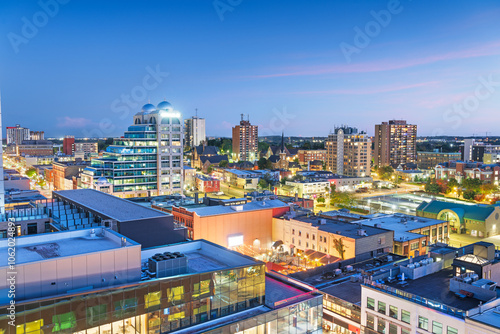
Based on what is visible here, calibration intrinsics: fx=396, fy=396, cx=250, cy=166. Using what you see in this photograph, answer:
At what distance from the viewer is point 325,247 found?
34.1m

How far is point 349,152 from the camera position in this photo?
10369 centimetres

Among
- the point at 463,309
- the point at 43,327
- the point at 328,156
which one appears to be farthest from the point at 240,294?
the point at 328,156

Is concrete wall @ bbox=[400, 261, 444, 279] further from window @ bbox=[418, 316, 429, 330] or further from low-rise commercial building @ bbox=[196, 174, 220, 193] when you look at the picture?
low-rise commercial building @ bbox=[196, 174, 220, 193]

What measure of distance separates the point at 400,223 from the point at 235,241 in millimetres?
16664

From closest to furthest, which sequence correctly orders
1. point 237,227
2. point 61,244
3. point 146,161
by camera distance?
point 61,244 → point 237,227 → point 146,161

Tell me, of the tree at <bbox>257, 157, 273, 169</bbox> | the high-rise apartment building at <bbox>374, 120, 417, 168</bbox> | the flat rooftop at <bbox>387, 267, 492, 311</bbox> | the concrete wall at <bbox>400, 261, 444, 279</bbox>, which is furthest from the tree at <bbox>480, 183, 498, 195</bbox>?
the tree at <bbox>257, 157, 273, 169</bbox>

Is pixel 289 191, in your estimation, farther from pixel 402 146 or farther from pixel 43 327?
pixel 402 146

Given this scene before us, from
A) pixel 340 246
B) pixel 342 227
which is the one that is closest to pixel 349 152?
pixel 342 227

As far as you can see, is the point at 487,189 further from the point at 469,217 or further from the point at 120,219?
the point at 120,219

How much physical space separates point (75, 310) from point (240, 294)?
5.49 m

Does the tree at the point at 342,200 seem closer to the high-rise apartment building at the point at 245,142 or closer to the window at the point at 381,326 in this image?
the window at the point at 381,326

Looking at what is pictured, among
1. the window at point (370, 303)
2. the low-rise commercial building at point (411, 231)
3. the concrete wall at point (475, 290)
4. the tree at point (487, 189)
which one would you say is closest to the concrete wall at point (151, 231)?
the window at point (370, 303)

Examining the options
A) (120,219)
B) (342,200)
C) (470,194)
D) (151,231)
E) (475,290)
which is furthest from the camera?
(470,194)

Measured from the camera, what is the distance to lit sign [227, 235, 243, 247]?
3678 centimetres
